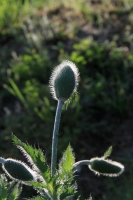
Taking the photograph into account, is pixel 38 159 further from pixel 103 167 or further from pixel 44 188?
pixel 103 167

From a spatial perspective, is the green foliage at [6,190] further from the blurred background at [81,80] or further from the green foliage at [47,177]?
the blurred background at [81,80]

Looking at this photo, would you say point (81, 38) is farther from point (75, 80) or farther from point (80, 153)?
point (75, 80)

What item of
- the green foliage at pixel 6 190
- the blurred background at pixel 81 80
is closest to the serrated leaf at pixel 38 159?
the green foliage at pixel 6 190

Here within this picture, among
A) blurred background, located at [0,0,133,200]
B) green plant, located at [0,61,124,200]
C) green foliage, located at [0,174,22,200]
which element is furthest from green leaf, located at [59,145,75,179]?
blurred background, located at [0,0,133,200]

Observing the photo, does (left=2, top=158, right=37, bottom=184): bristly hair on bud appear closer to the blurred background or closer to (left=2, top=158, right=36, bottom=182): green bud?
(left=2, top=158, right=36, bottom=182): green bud

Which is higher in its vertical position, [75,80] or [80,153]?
[80,153]

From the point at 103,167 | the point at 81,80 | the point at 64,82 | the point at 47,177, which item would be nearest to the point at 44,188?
the point at 47,177

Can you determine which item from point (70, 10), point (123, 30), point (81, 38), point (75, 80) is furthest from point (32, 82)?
point (75, 80)
